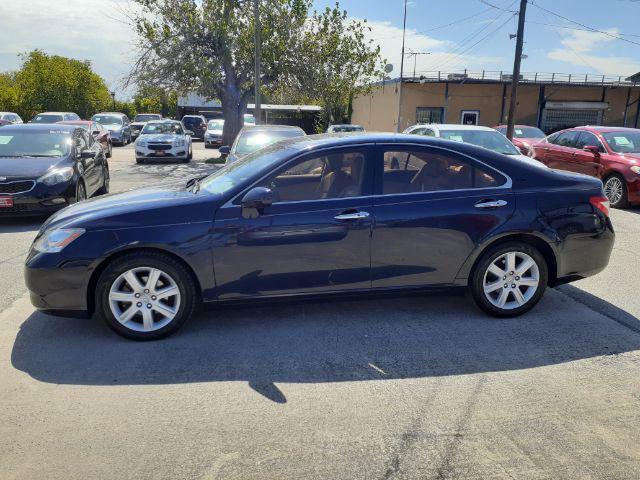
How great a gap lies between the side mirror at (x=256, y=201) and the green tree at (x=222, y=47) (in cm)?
1823

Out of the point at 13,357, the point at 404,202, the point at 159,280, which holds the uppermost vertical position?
the point at 404,202

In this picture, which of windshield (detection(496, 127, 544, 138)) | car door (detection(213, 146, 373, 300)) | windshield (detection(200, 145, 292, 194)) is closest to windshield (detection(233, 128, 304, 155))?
windshield (detection(200, 145, 292, 194))

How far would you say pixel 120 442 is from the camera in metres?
2.88

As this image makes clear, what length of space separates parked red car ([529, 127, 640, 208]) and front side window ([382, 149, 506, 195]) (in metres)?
7.26

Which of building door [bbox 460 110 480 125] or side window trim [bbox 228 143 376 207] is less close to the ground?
building door [bbox 460 110 480 125]

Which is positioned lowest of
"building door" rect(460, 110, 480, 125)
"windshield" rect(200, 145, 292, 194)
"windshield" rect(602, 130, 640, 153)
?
"windshield" rect(200, 145, 292, 194)

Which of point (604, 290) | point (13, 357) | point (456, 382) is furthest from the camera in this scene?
point (604, 290)

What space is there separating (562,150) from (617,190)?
2.10m

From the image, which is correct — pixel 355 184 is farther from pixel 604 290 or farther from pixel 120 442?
pixel 604 290

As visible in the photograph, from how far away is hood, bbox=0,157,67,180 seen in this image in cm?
796

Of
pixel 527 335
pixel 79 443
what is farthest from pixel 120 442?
pixel 527 335

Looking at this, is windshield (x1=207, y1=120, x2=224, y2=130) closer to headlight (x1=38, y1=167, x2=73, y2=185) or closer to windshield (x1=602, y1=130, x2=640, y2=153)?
headlight (x1=38, y1=167, x2=73, y2=185)

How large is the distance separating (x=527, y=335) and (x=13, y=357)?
3942 millimetres

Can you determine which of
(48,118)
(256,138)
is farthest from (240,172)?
(48,118)
